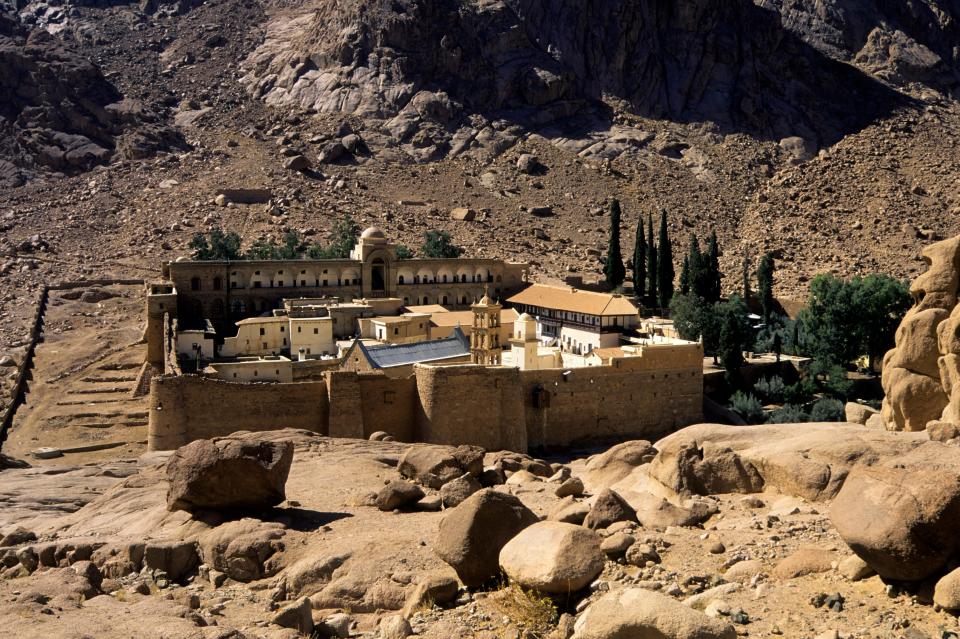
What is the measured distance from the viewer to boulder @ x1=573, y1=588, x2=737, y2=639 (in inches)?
442

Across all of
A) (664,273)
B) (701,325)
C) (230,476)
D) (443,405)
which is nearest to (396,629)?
(230,476)

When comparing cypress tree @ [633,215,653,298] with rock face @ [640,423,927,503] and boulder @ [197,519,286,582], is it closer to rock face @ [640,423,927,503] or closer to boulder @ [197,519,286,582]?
rock face @ [640,423,927,503]

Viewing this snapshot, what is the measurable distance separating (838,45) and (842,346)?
74.8m

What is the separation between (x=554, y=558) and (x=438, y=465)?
1004 cm

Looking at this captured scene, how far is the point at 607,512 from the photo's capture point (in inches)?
657

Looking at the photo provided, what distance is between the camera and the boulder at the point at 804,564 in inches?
537

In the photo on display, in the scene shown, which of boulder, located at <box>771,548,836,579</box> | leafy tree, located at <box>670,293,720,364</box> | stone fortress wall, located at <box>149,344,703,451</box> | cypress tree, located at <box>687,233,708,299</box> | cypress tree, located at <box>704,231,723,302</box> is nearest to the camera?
boulder, located at <box>771,548,836,579</box>

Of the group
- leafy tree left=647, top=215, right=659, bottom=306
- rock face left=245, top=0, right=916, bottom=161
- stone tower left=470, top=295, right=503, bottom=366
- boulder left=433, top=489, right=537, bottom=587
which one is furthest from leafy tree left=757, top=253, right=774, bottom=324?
boulder left=433, top=489, right=537, bottom=587

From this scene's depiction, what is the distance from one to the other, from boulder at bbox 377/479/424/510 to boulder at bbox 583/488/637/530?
4643mm

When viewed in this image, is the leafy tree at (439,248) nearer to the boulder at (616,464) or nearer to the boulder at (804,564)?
the boulder at (616,464)

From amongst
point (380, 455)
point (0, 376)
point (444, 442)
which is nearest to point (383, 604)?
point (380, 455)

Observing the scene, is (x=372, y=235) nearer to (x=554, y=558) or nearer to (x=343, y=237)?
(x=343, y=237)

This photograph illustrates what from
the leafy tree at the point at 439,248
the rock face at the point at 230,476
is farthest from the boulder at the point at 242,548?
the leafy tree at the point at 439,248

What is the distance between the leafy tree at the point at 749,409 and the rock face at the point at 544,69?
5016 centimetres
